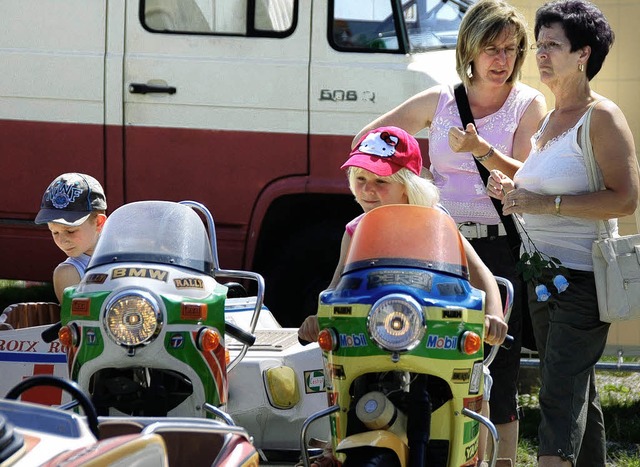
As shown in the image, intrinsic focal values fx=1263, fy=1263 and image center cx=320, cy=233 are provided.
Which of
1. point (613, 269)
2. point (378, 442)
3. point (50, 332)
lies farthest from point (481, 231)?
point (50, 332)

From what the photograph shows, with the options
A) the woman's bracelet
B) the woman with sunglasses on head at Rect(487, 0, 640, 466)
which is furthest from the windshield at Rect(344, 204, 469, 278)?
the woman's bracelet

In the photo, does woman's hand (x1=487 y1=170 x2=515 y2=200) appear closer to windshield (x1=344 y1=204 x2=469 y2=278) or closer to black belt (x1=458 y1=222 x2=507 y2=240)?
black belt (x1=458 y1=222 x2=507 y2=240)

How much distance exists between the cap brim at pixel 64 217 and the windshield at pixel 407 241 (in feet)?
5.19

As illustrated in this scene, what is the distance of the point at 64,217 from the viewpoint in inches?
206

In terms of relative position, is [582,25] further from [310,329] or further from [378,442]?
[378,442]

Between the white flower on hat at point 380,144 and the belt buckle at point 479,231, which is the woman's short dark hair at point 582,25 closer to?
the belt buckle at point 479,231

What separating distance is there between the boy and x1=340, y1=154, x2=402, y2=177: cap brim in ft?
4.82

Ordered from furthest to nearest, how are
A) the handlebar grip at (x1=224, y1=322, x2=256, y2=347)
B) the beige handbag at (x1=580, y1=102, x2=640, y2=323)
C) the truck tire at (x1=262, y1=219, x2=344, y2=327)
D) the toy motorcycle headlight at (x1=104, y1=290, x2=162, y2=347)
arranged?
1. the truck tire at (x1=262, y1=219, x2=344, y2=327)
2. the beige handbag at (x1=580, y1=102, x2=640, y2=323)
3. the handlebar grip at (x1=224, y1=322, x2=256, y2=347)
4. the toy motorcycle headlight at (x1=104, y1=290, x2=162, y2=347)

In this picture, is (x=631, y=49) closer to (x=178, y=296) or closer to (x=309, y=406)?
(x=309, y=406)

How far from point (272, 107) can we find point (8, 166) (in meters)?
1.57

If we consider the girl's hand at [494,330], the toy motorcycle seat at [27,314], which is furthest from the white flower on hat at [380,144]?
the toy motorcycle seat at [27,314]

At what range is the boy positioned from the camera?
5223 millimetres

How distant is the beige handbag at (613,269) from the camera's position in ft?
15.0

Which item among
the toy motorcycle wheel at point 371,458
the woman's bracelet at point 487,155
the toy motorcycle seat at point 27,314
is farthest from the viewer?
the toy motorcycle seat at point 27,314
